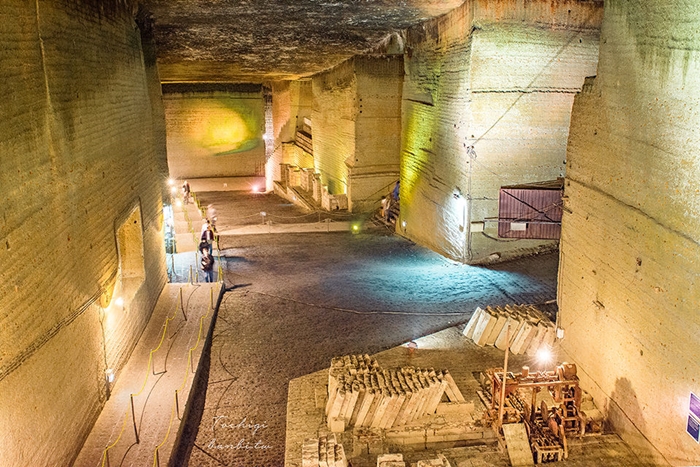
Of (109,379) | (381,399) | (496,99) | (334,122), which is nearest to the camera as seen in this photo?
(381,399)

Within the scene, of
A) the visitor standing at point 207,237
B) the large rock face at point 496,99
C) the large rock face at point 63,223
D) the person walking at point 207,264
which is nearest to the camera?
the large rock face at point 63,223

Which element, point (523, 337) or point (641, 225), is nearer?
point (641, 225)

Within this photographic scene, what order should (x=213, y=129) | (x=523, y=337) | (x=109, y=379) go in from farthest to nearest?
1. (x=213, y=129)
2. (x=523, y=337)
3. (x=109, y=379)

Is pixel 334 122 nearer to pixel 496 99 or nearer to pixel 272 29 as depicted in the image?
pixel 272 29

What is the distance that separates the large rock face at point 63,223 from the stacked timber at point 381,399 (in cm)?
350

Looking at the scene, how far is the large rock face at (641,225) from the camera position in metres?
6.65

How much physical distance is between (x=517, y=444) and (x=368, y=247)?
439 inches

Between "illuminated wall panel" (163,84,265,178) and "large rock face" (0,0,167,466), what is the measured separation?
70.1 ft

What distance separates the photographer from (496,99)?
1455 cm

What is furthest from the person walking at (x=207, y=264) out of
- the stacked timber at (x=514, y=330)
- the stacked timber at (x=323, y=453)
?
the stacked timber at (x=323, y=453)

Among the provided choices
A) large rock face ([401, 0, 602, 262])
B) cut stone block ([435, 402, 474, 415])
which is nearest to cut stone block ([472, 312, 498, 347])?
cut stone block ([435, 402, 474, 415])

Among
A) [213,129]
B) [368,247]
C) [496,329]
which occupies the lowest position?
[368,247]

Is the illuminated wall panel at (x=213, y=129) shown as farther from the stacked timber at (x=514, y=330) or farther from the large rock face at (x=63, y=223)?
the stacked timber at (x=514, y=330)

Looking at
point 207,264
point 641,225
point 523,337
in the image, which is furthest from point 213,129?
point 641,225
